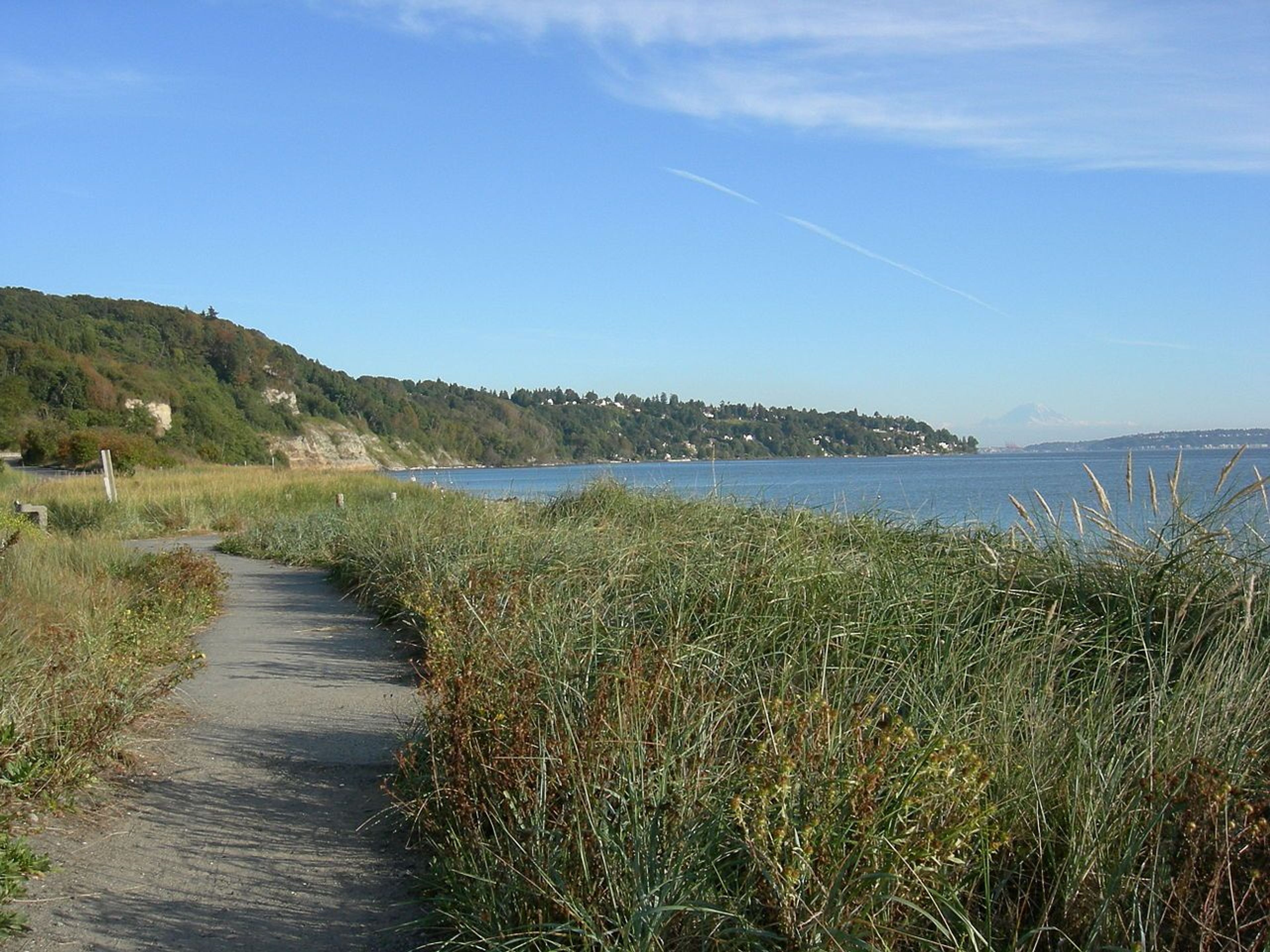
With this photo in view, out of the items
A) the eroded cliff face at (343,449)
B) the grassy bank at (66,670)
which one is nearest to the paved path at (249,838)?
the grassy bank at (66,670)

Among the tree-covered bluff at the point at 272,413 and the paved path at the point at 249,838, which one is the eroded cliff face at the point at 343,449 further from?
the paved path at the point at 249,838

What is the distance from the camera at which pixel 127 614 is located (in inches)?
299

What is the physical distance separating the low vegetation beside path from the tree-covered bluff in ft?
37.0

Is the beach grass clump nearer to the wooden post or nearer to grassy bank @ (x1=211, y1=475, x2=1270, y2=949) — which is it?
grassy bank @ (x1=211, y1=475, x2=1270, y2=949)

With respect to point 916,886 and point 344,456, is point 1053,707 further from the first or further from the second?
point 344,456

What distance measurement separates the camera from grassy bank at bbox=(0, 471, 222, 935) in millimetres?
4930

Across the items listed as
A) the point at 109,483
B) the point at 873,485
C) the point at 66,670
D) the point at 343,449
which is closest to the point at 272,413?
the point at 343,449

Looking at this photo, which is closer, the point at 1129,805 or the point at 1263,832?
the point at 1263,832

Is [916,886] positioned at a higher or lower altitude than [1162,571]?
lower

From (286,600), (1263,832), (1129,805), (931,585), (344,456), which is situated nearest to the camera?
(1263,832)

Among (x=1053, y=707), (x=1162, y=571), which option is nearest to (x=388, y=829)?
(x=1053, y=707)

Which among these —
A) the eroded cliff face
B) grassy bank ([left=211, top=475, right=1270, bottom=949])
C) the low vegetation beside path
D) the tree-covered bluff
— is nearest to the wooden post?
the tree-covered bluff

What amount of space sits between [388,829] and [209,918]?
103 cm

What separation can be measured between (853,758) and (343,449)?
295 ft
